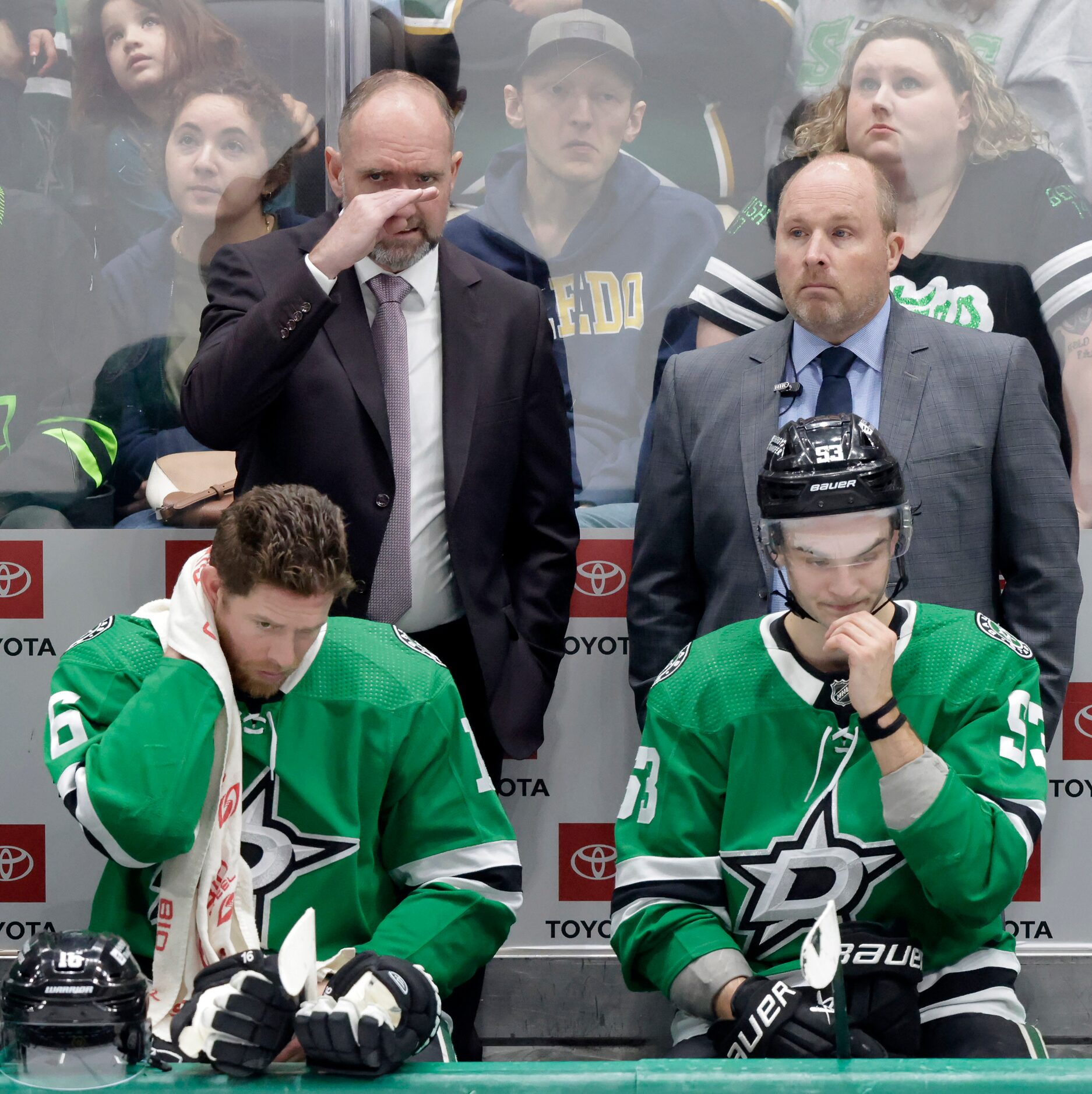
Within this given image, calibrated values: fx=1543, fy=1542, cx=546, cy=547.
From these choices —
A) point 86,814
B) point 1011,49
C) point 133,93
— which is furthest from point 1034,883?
point 133,93

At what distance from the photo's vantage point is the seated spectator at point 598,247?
3445 mm

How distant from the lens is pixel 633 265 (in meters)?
3.46

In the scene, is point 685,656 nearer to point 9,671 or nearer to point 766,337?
point 766,337

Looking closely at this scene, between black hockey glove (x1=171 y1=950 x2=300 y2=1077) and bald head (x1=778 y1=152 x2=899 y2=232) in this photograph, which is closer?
black hockey glove (x1=171 y1=950 x2=300 y2=1077)

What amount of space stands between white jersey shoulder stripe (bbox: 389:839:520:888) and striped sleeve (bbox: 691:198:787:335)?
1612 millimetres

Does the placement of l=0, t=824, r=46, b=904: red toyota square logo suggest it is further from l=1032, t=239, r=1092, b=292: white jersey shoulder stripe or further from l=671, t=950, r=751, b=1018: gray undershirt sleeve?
l=1032, t=239, r=1092, b=292: white jersey shoulder stripe

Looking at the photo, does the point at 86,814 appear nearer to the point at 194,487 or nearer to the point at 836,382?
the point at 194,487

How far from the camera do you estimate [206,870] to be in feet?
6.89

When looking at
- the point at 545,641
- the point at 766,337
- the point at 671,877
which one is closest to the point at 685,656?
the point at 671,877

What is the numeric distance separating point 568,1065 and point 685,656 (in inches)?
36.6

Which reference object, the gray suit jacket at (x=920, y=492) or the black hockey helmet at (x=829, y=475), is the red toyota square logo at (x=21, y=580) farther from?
the black hockey helmet at (x=829, y=475)

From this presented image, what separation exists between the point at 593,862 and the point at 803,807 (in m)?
1.32

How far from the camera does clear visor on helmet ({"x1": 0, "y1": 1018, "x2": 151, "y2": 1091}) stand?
4.81 feet

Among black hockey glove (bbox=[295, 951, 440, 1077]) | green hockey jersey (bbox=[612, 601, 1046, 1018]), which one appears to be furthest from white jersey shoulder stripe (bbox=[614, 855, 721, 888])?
black hockey glove (bbox=[295, 951, 440, 1077])
